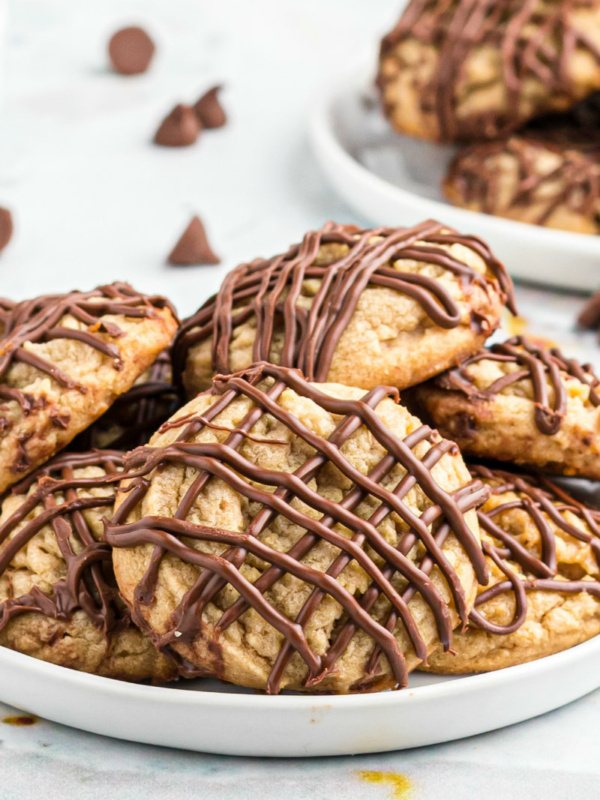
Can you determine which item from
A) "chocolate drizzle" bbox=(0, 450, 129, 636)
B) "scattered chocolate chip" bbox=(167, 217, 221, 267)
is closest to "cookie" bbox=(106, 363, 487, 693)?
"chocolate drizzle" bbox=(0, 450, 129, 636)

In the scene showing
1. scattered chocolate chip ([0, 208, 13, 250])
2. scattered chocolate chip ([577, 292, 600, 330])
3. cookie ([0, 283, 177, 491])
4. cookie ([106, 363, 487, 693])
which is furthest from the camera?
scattered chocolate chip ([0, 208, 13, 250])

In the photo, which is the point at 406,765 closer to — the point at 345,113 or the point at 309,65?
the point at 345,113

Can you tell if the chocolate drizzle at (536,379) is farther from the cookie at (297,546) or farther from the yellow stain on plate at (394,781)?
the yellow stain on plate at (394,781)

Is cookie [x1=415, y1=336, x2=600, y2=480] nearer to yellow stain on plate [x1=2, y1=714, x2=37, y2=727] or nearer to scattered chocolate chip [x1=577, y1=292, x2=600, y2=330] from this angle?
yellow stain on plate [x1=2, y1=714, x2=37, y2=727]

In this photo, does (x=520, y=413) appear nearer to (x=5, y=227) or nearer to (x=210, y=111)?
(x=5, y=227)

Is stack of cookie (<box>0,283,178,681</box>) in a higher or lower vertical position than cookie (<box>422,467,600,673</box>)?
Result: higher
